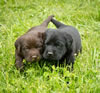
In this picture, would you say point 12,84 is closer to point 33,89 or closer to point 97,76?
point 33,89

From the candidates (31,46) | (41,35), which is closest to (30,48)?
(31,46)

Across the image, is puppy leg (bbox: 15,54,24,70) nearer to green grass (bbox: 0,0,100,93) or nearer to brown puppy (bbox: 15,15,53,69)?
brown puppy (bbox: 15,15,53,69)

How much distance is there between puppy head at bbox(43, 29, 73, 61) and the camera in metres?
3.90

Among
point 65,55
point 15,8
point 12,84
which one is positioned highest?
point 15,8

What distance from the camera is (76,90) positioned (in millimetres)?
3307

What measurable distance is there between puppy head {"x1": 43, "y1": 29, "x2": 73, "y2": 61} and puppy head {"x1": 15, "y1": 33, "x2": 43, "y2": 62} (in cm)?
14

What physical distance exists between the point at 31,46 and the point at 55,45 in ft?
1.35

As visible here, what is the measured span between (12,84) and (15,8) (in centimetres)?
428

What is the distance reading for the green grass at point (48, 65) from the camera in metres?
3.46

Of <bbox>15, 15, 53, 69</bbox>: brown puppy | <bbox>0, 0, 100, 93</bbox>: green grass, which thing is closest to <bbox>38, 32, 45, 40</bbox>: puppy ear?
<bbox>15, 15, 53, 69</bbox>: brown puppy

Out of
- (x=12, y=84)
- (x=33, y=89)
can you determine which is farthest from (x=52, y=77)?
(x=12, y=84)

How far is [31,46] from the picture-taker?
13.4ft

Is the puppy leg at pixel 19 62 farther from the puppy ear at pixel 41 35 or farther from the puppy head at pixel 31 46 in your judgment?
the puppy ear at pixel 41 35

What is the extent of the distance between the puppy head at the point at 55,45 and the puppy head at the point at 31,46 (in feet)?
0.44
